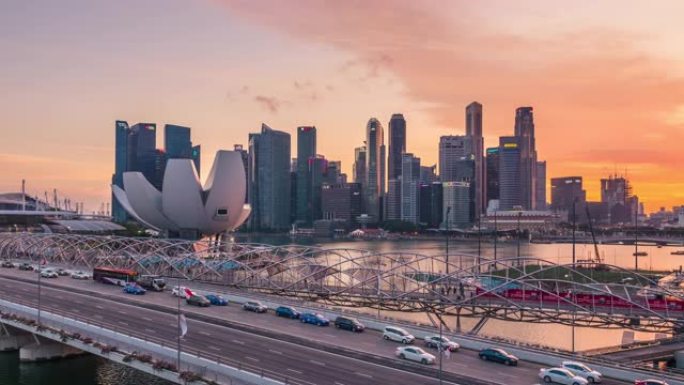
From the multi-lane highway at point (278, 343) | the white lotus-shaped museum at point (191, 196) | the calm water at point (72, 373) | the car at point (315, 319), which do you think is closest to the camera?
the multi-lane highway at point (278, 343)

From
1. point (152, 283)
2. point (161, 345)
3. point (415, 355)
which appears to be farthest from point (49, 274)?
point (415, 355)

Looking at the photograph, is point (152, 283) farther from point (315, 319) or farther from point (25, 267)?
point (25, 267)

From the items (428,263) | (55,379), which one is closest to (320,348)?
(55,379)

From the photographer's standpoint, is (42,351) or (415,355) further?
(42,351)

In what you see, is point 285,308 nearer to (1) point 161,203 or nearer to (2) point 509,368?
(2) point 509,368

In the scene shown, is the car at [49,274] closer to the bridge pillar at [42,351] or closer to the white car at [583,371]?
the bridge pillar at [42,351]

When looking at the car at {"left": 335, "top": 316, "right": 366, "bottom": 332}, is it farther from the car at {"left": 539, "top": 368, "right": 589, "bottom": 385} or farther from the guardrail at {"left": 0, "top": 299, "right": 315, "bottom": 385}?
the car at {"left": 539, "top": 368, "right": 589, "bottom": 385}

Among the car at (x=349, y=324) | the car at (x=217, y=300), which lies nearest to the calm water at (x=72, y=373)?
the car at (x=217, y=300)
